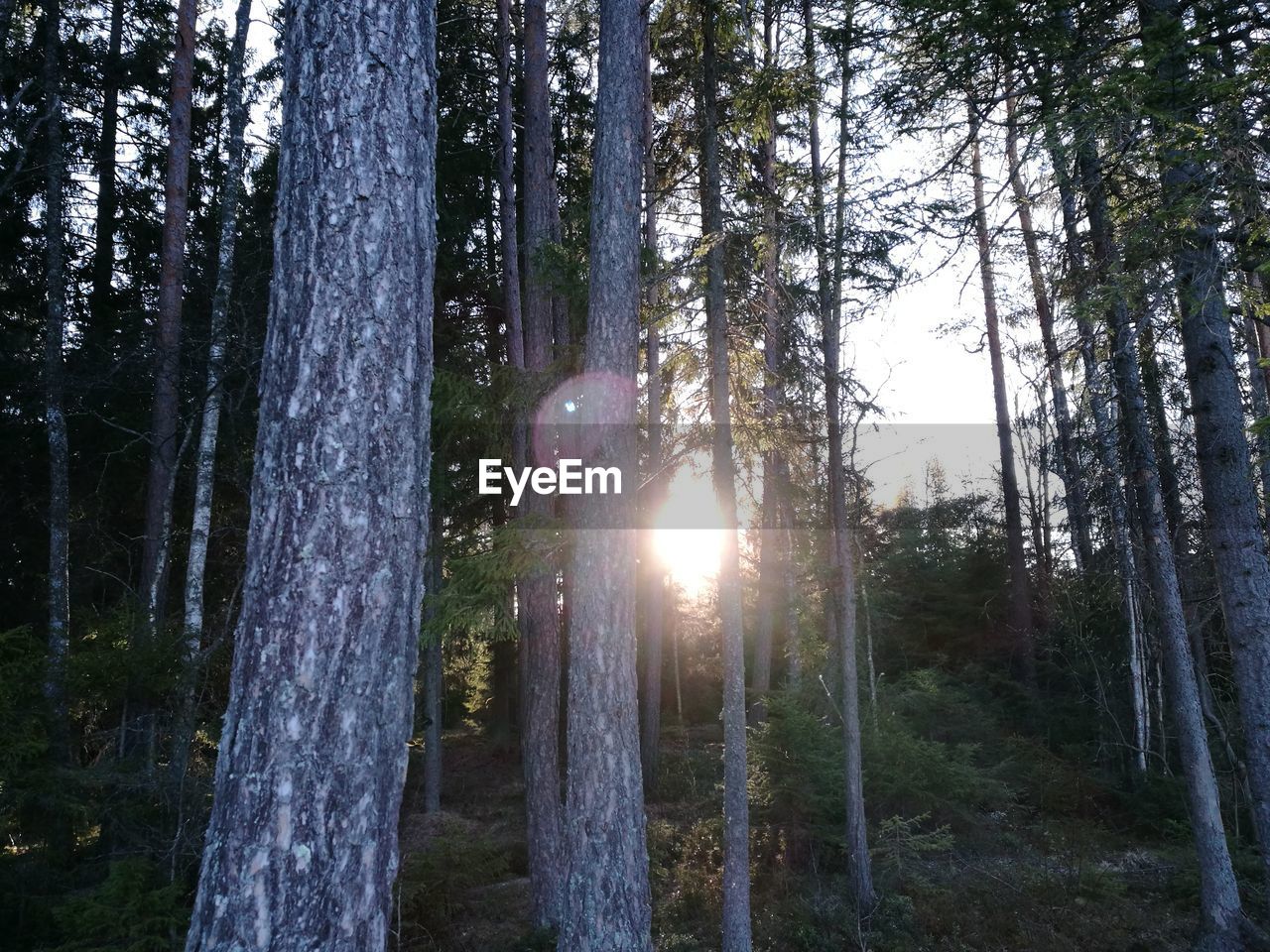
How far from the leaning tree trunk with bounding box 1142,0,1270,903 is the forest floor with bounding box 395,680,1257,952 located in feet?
10.0

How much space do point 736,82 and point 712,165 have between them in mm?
1297

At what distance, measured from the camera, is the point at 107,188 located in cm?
1416

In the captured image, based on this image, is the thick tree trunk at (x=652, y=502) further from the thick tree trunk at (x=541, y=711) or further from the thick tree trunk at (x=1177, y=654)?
the thick tree trunk at (x=1177, y=654)

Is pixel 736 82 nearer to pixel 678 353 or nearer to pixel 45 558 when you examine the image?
pixel 678 353

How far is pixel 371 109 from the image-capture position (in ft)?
9.23

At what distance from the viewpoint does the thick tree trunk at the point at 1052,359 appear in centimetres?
682

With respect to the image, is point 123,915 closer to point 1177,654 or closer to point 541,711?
point 541,711

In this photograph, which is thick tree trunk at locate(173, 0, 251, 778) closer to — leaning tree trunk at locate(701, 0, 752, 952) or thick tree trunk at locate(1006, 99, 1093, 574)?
leaning tree trunk at locate(701, 0, 752, 952)

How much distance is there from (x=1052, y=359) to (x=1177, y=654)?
4.15 metres

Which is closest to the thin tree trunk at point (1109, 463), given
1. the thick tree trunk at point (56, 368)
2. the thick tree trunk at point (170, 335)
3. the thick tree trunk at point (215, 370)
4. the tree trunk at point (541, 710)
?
the tree trunk at point (541, 710)

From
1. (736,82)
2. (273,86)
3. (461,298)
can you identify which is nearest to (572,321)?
(736,82)

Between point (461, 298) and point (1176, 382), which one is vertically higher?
point (461, 298)

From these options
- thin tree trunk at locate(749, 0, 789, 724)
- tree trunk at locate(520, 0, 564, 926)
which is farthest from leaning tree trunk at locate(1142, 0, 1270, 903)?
tree trunk at locate(520, 0, 564, 926)
